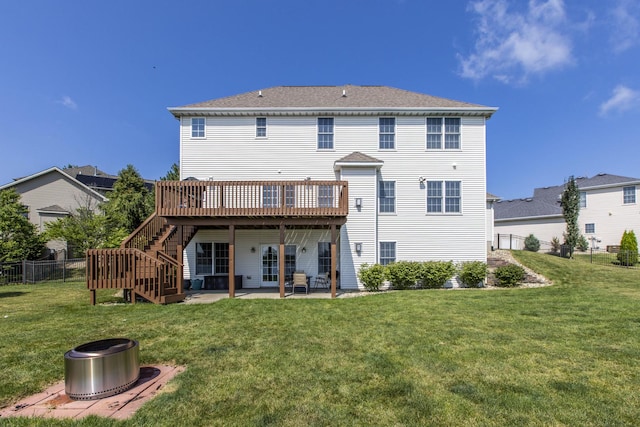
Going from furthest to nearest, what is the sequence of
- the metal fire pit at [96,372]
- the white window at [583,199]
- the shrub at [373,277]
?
1. the white window at [583,199]
2. the shrub at [373,277]
3. the metal fire pit at [96,372]

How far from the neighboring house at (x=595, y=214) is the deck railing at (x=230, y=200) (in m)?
21.5

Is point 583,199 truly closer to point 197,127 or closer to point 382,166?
point 382,166

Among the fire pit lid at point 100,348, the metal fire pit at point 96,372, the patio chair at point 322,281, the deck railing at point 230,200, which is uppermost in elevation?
the deck railing at point 230,200

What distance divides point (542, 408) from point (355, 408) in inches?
83.4

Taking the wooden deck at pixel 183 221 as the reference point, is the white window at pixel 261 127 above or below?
above

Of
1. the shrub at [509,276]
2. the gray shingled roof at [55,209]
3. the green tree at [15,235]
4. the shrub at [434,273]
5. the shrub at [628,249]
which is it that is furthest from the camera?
the gray shingled roof at [55,209]

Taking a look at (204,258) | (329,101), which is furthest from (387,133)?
(204,258)

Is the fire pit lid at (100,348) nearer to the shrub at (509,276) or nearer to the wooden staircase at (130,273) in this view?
the wooden staircase at (130,273)

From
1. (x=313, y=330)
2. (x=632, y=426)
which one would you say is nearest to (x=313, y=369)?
(x=313, y=330)

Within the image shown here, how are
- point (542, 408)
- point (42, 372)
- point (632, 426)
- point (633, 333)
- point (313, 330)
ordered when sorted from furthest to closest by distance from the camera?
point (313, 330), point (633, 333), point (42, 372), point (542, 408), point (632, 426)

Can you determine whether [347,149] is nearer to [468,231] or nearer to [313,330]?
[468,231]

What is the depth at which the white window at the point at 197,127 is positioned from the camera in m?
14.2

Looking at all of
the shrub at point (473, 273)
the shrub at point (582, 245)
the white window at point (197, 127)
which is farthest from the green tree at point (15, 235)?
the shrub at point (582, 245)

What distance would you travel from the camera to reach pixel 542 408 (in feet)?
11.4
